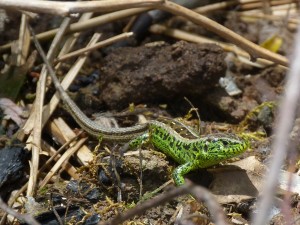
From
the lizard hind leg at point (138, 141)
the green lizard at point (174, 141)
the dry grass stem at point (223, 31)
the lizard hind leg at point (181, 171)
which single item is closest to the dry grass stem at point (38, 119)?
the green lizard at point (174, 141)

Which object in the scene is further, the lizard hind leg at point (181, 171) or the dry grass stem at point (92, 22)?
the dry grass stem at point (92, 22)

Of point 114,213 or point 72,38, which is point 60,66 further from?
point 114,213

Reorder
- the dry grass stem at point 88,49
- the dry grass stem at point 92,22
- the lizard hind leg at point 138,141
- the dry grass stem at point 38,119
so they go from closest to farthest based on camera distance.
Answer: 1. the dry grass stem at point 38,119
2. the lizard hind leg at point 138,141
3. the dry grass stem at point 88,49
4. the dry grass stem at point 92,22

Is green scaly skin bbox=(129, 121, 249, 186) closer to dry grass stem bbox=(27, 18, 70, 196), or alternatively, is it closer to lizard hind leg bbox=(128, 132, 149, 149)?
lizard hind leg bbox=(128, 132, 149, 149)

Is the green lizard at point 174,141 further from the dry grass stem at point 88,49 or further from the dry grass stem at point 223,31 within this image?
the dry grass stem at point 223,31

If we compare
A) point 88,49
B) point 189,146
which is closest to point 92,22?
point 88,49

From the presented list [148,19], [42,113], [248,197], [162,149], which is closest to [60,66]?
[42,113]

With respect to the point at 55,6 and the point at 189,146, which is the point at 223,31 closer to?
the point at 189,146

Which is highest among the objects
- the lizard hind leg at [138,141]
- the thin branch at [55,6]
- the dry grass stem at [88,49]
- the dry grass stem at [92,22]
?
the thin branch at [55,6]
